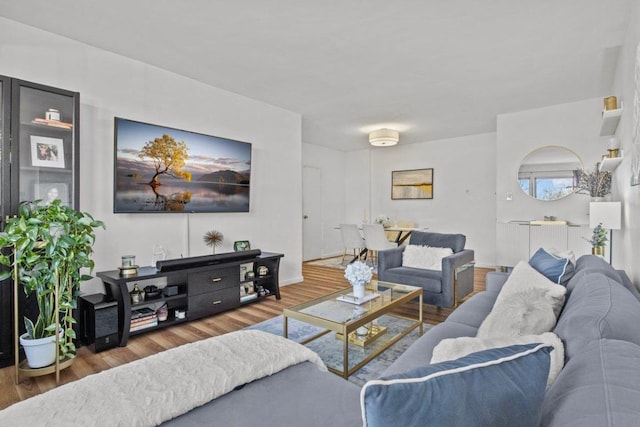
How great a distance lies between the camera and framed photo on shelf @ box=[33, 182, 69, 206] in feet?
8.44

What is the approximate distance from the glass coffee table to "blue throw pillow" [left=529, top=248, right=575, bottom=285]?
3.30ft

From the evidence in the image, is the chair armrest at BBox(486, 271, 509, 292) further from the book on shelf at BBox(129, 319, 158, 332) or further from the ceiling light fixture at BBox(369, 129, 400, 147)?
the ceiling light fixture at BBox(369, 129, 400, 147)

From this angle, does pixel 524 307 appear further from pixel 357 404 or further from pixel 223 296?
pixel 223 296

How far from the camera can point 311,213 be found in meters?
7.21

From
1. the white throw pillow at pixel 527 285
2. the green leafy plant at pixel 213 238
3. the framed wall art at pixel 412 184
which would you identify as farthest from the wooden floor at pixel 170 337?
the framed wall art at pixel 412 184

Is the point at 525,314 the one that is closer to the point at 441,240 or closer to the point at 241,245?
the point at 441,240

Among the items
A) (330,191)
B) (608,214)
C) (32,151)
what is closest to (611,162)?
(608,214)

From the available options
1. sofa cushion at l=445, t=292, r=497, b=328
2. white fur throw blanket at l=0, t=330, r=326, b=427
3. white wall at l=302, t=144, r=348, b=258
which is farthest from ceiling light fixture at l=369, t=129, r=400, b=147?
white fur throw blanket at l=0, t=330, r=326, b=427

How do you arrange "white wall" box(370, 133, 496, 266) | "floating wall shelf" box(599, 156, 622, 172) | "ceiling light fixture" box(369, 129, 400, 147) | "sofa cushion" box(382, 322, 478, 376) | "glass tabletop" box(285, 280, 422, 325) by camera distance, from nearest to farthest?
"sofa cushion" box(382, 322, 478, 376)
"glass tabletop" box(285, 280, 422, 325)
"floating wall shelf" box(599, 156, 622, 172)
"ceiling light fixture" box(369, 129, 400, 147)
"white wall" box(370, 133, 496, 266)

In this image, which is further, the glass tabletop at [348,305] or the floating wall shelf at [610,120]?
the floating wall shelf at [610,120]

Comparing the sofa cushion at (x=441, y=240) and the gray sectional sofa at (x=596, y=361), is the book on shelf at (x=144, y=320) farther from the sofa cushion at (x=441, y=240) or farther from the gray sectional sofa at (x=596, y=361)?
the sofa cushion at (x=441, y=240)

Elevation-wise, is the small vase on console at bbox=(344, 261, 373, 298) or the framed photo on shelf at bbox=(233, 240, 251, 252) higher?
the framed photo on shelf at bbox=(233, 240, 251, 252)

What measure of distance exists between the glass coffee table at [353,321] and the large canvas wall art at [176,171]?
1917mm

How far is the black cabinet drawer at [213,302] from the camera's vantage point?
3273 millimetres
